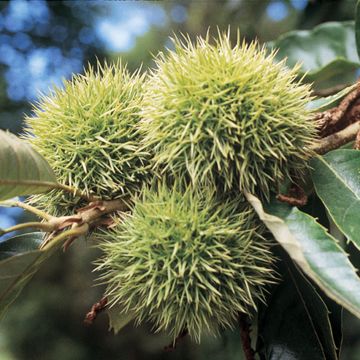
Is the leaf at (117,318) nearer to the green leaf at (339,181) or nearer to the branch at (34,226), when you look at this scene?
the branch at (34,226)

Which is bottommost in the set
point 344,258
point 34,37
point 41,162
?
point 344,258

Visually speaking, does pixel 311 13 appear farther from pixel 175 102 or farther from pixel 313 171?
pixel 175 102

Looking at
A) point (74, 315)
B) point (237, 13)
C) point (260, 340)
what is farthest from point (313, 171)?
point (74, 315)

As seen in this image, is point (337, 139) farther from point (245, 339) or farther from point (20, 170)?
point (20, 170)

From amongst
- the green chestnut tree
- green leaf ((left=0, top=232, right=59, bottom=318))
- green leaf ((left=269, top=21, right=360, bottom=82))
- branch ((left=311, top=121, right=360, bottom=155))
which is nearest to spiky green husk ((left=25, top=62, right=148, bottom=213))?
the green chestnut tree

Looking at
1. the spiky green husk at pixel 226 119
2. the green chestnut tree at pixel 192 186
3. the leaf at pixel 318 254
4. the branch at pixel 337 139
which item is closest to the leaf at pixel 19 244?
the green chestnut tree at pixel 192 186

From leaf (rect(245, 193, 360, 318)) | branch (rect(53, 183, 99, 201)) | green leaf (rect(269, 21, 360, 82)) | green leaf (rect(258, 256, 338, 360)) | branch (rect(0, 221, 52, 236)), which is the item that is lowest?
green leaf (rect(258, 256, 338, 360))

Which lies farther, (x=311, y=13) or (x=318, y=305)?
(x=311, y=13)

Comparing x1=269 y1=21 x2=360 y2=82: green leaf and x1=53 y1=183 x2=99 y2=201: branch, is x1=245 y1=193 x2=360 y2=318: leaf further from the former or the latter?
x1=269 y1=21 x2=360 y2=82: green leaf
